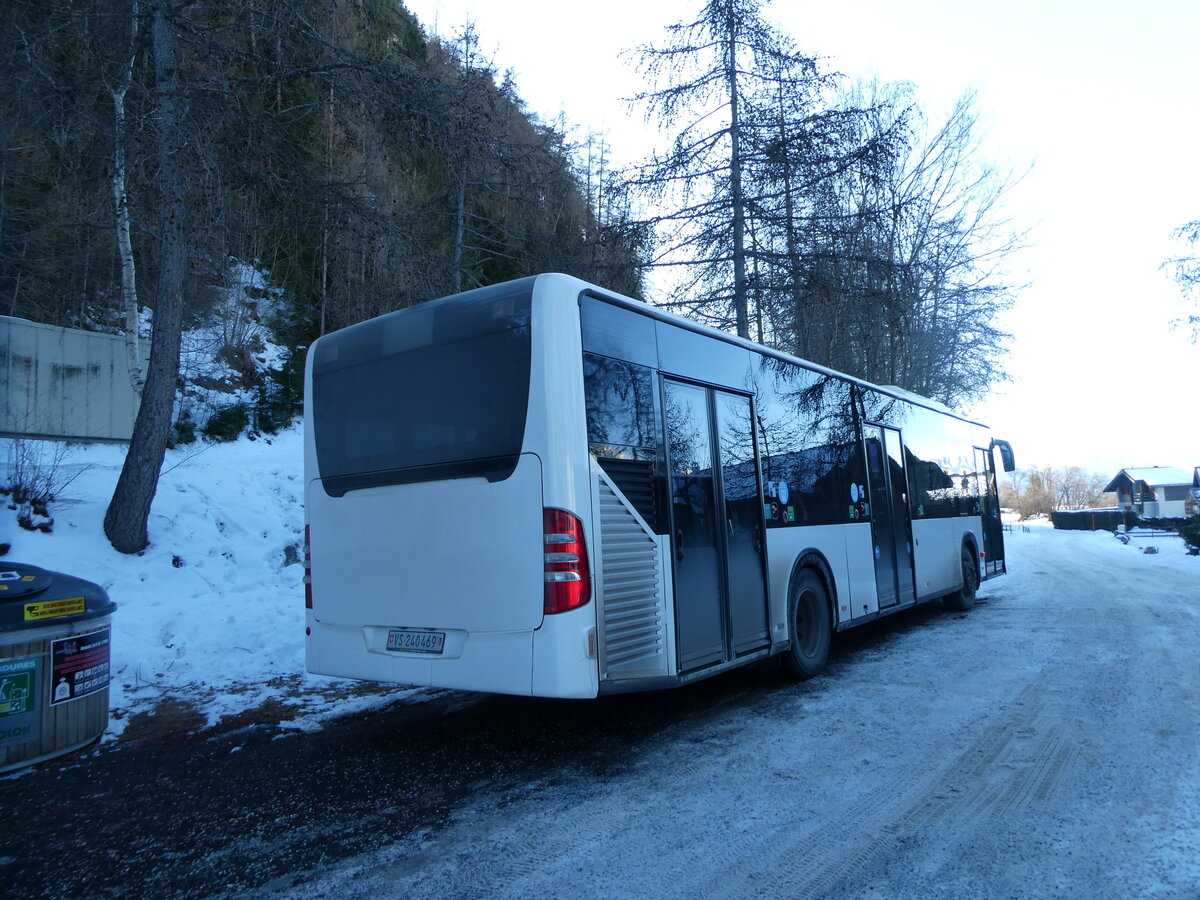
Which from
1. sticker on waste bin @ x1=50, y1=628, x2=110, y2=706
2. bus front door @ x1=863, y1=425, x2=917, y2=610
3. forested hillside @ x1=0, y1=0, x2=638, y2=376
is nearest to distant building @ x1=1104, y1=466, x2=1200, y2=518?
bus front door @ x1=863, y1=425, x2=917, y2=610

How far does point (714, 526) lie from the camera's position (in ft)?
18.7

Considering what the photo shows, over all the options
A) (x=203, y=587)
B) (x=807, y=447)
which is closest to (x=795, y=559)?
(x=807, y=447)

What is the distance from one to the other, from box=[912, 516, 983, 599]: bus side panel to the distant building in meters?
61.5

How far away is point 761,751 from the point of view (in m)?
4.89

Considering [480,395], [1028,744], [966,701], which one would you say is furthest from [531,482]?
[966,701]

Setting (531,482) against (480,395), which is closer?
(531,482)

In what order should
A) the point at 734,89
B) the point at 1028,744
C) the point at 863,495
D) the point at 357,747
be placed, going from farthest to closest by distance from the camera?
the point at 734,89 < the point at 863,495 < the point at 357,747 < the point at 1028,744

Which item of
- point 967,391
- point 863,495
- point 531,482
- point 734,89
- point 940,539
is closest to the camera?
point 531,482

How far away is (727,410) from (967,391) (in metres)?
24.0

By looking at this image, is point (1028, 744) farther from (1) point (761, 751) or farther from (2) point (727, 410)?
(2) point (727, 410)

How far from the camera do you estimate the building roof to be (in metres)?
65.2

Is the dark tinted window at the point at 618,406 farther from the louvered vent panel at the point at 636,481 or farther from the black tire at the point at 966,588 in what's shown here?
the black tire at the point at 966,588

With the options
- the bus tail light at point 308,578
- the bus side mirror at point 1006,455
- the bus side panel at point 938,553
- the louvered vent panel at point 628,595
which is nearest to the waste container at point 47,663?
the bus tail light at point 308,578

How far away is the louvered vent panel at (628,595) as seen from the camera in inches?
179
